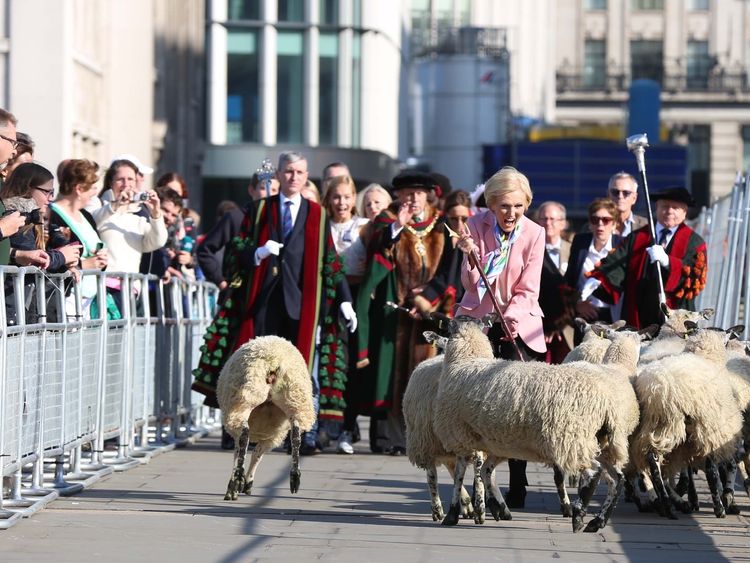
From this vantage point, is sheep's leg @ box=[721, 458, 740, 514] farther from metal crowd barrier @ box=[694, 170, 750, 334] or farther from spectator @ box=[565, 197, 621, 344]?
spectator @ box=[565, 197, 621, 344]

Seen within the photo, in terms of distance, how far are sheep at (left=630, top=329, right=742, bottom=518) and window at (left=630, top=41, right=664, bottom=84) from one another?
8997 centimetres

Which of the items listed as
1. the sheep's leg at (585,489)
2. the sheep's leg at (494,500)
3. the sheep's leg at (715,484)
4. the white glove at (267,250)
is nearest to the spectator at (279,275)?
the white glove at (267,250)

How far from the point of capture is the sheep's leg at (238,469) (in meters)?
10.7

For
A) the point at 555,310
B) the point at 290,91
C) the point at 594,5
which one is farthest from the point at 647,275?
the point at 594,5

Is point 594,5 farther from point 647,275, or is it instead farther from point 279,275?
point 647,275

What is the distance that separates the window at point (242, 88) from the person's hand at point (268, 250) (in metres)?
33.4

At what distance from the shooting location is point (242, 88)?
46844mm

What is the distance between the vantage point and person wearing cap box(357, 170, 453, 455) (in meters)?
14.2

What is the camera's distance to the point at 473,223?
1057 cm

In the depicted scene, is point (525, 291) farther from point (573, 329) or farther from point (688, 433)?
point (573, 329)

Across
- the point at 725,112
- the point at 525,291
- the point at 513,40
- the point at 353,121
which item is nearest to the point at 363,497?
the point at 525,291

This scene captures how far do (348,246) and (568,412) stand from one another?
5953 mm

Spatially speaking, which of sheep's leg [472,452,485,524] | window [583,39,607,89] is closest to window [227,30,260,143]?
sheep's leg [472,452,485,524]

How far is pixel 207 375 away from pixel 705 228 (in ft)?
30.4
